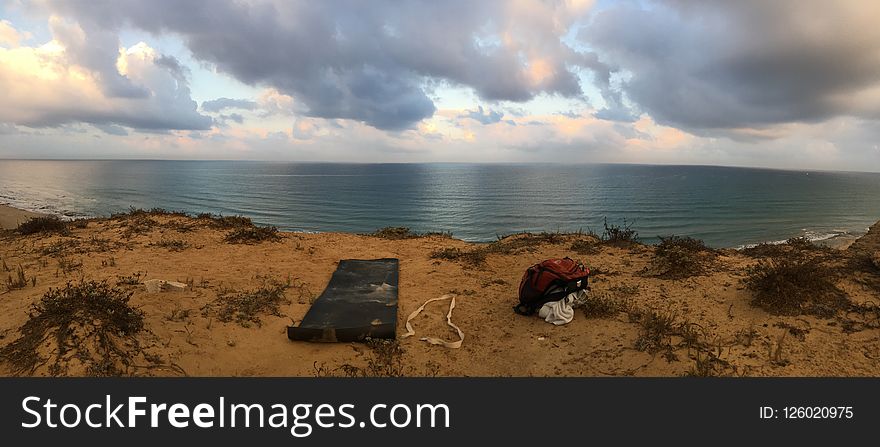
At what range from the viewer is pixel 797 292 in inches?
276

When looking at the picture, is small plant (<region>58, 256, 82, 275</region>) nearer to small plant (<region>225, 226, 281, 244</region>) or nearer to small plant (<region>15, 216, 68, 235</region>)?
small plant (<region>225, 226, 281, 244</region>)

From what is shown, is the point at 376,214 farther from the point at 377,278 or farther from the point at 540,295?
the point at 540,295

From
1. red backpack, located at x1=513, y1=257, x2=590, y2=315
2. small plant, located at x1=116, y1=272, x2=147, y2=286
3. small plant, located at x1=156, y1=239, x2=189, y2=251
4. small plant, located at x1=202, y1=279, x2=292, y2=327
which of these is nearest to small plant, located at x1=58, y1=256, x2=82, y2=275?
small plant, located at x1=116, y1=272, x2=147, y2=286

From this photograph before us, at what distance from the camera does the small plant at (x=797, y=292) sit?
670cm

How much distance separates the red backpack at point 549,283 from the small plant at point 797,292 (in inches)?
123

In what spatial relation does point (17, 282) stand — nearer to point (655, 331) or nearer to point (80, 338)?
point (80, 338)

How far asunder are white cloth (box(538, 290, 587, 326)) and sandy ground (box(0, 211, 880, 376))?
0.44 ft

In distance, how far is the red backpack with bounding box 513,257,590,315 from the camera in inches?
294

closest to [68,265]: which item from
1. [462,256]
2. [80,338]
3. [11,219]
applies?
[80,338]

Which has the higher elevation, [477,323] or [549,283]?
[549,283]

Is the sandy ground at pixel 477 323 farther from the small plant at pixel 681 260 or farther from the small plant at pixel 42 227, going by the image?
the small plant at pixel 42 227

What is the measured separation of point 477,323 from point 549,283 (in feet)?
5.20

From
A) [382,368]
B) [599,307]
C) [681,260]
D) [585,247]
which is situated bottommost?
[382,368]

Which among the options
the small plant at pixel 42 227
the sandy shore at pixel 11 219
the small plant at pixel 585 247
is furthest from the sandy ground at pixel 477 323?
the sandy shore at pixel 11 219
